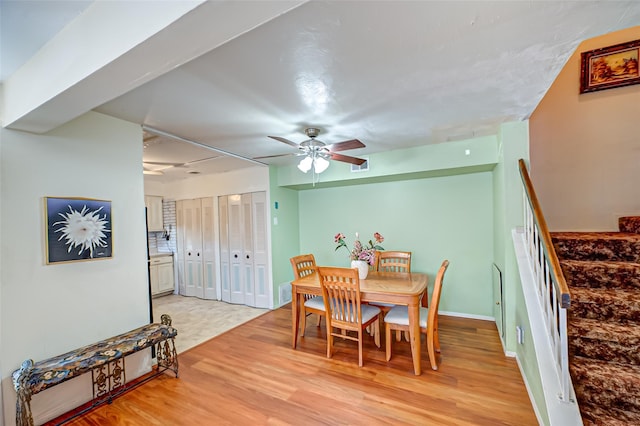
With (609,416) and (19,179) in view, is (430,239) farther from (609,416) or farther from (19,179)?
(19,179)

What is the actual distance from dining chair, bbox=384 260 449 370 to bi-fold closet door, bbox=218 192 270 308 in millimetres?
2464

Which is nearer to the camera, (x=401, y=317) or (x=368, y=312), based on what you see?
(x=401, y=317)

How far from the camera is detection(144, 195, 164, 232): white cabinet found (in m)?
5.43

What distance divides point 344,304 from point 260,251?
A: 7.14ft

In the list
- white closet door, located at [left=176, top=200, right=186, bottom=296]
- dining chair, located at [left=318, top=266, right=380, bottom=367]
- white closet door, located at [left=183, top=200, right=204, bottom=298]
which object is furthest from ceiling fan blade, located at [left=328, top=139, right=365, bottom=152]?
white closet door, located at [left=176, top=200, right=186, bottom=296]

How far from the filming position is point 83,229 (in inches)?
87.3

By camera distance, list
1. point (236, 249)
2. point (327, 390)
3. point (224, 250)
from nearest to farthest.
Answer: point (327, 390), point (236, 249), point (224, 250)

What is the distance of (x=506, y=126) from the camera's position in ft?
9.03

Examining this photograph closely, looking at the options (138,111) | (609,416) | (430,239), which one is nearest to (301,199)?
(430,239)

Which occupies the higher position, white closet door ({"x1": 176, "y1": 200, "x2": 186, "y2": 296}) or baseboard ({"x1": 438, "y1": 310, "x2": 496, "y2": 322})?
white closet door ({"x1": 176, "y1": 200, "x2": 186, "y2": 296})

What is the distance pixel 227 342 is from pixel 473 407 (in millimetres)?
2686

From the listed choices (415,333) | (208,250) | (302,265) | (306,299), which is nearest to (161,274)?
(208,250)

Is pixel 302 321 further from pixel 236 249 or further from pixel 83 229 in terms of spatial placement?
pixel 83 229

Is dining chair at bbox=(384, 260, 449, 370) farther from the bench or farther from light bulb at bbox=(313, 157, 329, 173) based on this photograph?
the bench
